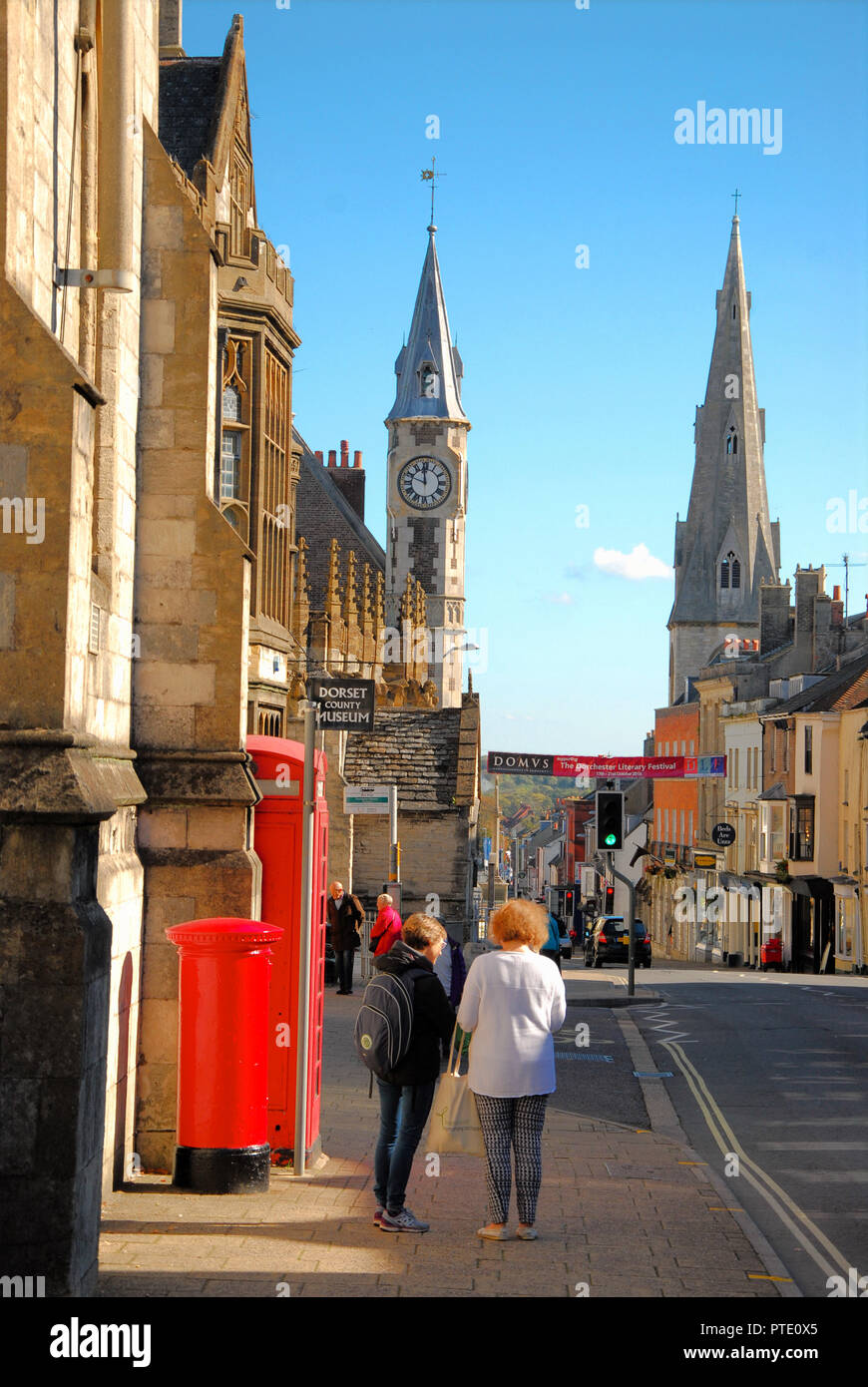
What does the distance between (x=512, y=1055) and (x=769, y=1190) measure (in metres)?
3.69

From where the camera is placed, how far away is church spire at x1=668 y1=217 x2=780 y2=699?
352 feet

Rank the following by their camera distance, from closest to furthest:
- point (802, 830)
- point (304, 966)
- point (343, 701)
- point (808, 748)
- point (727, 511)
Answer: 1. point (304, 966)
2. point (343, 701)
3. point (808, 748)
4. point (802, 830)
5. point (727, 511)

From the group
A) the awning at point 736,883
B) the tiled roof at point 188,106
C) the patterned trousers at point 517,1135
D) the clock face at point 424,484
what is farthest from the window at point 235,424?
the clock face at point 424,484

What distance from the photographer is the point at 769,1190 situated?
35.3ft

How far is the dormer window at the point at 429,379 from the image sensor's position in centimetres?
8744

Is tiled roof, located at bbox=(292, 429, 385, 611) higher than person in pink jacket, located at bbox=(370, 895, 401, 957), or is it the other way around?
tiled roof, located at bbox=(292, 429, 385, 611)

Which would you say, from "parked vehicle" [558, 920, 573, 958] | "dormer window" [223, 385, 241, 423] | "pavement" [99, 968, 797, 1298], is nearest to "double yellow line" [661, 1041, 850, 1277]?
"pavement" [99, 968, 797, 1298]

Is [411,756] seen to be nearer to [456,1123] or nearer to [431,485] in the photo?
[456,1123]

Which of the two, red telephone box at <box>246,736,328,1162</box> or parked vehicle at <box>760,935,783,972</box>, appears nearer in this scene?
red telephone box at <box>246,736,328,1162</box>

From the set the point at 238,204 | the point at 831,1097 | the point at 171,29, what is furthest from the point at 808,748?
the point at 831,1097

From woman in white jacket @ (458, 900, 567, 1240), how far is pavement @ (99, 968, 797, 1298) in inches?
17.7

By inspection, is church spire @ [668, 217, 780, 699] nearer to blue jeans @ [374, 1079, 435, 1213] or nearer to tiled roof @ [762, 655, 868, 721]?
tiled roof @ [762, 655, 868, 721]

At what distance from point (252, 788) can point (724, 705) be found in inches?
2665
